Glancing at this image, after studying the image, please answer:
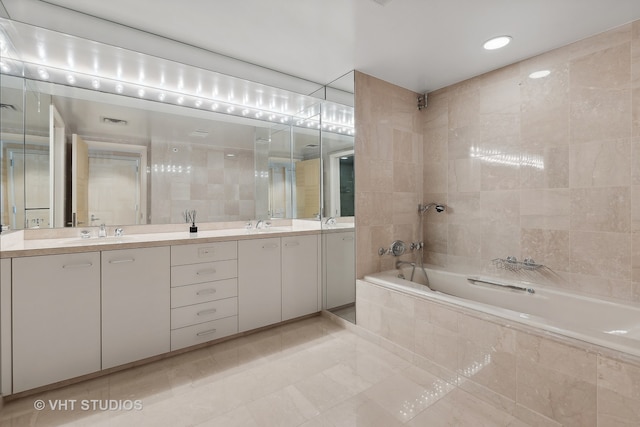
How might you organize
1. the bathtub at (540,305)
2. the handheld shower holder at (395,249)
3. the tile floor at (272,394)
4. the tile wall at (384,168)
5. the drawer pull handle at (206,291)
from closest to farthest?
the bathtub at (540,305) → the tile floor at (272,394) → the drawer pull handle at (206,291) → the tile wall at (384,168) → the handheld shower holder at (395,249)

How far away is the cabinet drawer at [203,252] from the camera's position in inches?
84.0

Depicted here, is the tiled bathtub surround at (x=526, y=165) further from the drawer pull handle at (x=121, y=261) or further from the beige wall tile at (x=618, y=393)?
the drawer pull handle at (x=121, y=261)

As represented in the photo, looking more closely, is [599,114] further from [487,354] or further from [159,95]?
[159,95]

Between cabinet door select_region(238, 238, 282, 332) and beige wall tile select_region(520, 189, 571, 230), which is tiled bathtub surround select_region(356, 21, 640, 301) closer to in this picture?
beige wall tile select_region(520, 189, 571, 230)

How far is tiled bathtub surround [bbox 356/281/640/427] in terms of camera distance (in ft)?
4.10

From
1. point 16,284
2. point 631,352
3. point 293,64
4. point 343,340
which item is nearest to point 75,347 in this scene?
point 16,284

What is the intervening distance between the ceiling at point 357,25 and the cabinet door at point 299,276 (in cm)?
168

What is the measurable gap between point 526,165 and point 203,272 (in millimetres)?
2801

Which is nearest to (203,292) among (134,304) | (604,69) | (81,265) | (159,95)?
(134,304)

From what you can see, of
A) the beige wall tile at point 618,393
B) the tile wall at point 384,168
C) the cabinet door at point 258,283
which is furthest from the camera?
the tile wall at point 384,168

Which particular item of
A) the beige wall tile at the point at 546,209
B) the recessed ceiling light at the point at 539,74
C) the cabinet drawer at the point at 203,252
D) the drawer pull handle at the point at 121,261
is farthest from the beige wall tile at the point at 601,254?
the drawer pull handle at the point at 121,261

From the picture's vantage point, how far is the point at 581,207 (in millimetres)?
2068

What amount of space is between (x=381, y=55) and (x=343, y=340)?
7.97 ft

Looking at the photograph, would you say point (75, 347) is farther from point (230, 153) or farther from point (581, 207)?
point (581, 207)
